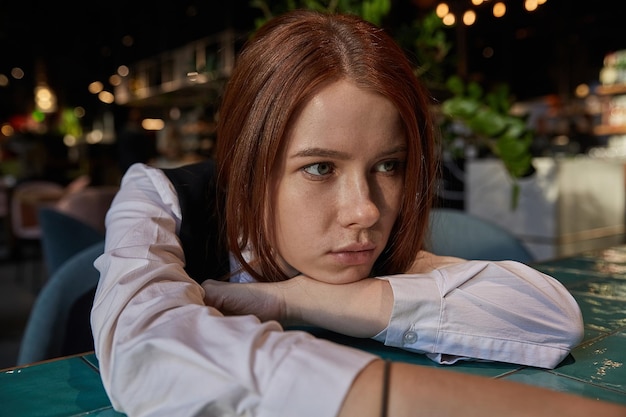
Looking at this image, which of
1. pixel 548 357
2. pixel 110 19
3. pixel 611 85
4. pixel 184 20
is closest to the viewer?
pixel 548 357

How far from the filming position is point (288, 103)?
2.82 feet

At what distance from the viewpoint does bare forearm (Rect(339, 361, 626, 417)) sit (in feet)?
1.67

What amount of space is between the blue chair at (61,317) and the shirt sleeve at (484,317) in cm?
76

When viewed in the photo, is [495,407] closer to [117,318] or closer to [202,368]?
[202,368]

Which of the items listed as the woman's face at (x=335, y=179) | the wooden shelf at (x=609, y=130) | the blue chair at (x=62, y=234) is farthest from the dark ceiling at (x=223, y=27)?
the woman's face at (x=335, y=179)

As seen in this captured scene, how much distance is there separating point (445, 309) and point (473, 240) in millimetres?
1035

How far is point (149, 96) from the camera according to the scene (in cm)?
1230

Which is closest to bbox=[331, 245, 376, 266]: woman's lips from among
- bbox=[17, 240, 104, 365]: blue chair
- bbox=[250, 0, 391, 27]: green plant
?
bbox=[17, 240, 104, 365]: blue chair

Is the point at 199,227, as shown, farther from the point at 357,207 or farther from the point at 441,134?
the point at 441,134

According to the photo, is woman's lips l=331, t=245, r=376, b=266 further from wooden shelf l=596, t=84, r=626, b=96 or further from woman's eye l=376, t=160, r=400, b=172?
wooden shelf l=596, t=84, r=626, b=96

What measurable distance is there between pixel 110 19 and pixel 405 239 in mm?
9358

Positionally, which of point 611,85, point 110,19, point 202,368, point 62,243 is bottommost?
point 62,243

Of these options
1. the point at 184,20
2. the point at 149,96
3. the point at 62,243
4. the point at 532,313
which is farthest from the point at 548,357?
the point at 149,96

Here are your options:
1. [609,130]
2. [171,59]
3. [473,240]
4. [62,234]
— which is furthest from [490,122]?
[171,59]
